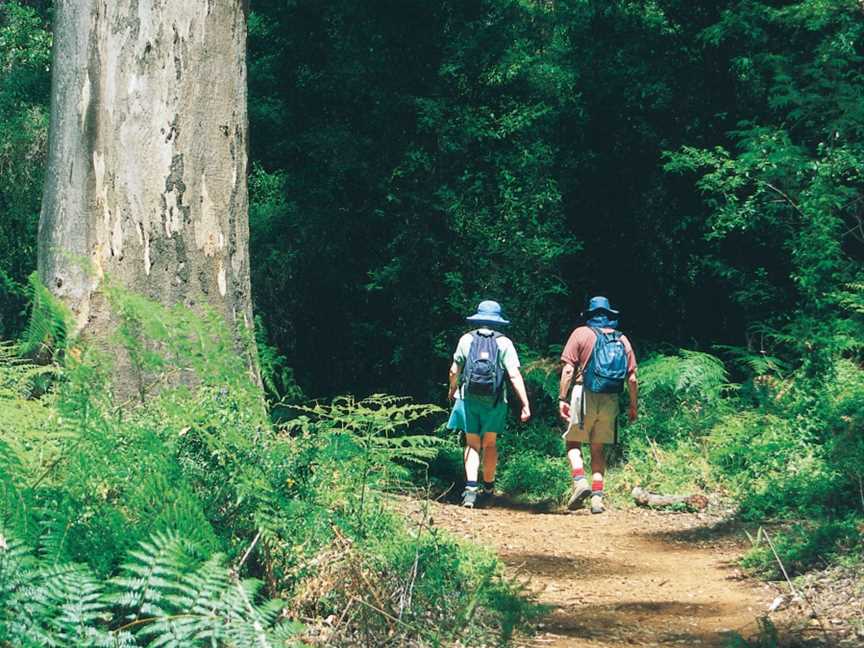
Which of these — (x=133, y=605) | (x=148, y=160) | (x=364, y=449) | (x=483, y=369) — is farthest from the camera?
(x=483, y=369)

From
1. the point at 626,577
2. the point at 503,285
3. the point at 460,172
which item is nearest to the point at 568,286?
the point at 503,285

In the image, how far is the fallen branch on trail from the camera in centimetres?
1149

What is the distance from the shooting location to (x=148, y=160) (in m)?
6.97

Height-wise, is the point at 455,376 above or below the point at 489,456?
above

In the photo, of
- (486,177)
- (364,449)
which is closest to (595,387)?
(486,177)

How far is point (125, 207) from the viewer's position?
6.99 metres

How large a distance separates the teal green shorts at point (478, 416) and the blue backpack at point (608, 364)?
1065 millimetres

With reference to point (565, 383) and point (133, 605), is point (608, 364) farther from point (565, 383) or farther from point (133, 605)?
point (133, 605)

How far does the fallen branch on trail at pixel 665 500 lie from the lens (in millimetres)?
11492

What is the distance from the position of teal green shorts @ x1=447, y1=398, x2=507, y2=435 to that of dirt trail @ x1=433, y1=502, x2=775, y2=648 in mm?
842

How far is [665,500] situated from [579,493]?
0.88 metres

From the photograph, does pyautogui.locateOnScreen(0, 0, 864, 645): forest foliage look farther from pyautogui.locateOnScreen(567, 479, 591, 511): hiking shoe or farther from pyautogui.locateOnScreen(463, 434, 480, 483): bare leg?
pyautogui.locateOnScreen(567, 479, 591, 511): hiking shoe

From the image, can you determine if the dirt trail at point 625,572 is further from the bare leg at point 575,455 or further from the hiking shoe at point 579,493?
the bare leg at point 575,455

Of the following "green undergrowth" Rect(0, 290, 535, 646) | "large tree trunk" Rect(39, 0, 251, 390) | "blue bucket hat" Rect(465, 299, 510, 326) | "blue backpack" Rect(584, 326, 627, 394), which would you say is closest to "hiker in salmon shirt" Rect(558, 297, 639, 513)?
"blue backpack" Rect(584, 326, 627, 394)
